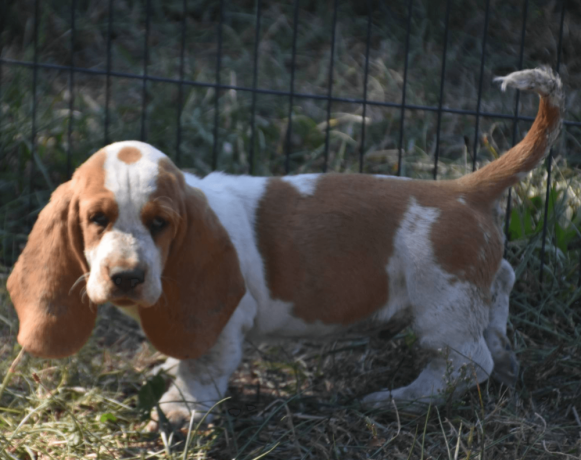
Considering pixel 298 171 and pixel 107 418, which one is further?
pixel 298 171

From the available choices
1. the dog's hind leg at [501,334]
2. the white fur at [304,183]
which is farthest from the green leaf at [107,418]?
the dog's hind leg at [501,334]

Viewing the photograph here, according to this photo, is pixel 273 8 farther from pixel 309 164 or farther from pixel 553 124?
pixel 553 124

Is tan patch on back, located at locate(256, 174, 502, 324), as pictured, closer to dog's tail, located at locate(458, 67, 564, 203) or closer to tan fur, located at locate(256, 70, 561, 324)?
tan fur, located at locate(256, 70, 561, 324)

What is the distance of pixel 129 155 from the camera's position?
100 inches

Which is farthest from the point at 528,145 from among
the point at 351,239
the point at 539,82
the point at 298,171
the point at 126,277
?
the point at 298,171

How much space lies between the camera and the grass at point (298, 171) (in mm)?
2793

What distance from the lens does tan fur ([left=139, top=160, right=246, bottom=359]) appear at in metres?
2.66

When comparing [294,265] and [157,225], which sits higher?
[157,225]

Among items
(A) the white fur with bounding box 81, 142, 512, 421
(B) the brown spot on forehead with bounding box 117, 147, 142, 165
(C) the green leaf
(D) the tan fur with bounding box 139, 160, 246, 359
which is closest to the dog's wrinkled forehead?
(B) the brown spot on forehead with bounding box 117, 147, 142, 165

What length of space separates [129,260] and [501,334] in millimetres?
1608

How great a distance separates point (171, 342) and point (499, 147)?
2974mm

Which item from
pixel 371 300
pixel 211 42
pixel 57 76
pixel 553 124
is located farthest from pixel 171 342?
pixel 211 42

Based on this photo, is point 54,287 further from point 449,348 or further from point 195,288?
point 449,348

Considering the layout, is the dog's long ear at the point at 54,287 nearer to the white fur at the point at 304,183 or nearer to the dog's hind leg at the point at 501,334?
the white fur at the point at 304,183
